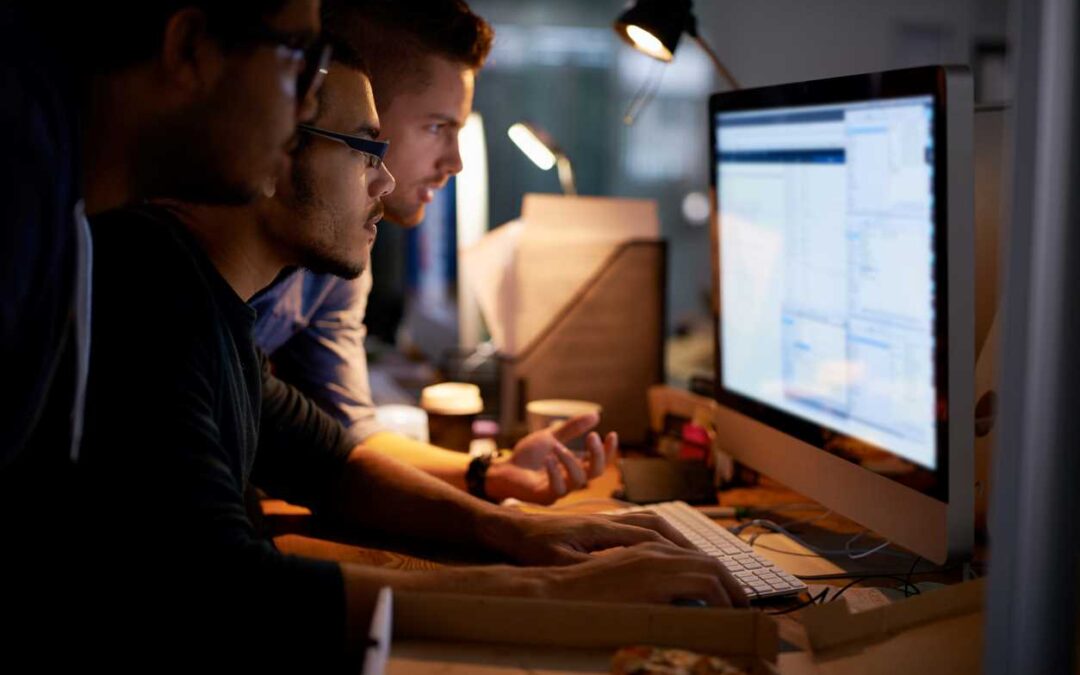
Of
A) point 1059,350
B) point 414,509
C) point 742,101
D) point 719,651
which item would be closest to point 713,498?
point 414,509

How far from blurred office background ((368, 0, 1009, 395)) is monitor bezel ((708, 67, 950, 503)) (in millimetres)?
3572

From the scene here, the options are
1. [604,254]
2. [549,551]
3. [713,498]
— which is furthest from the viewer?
[604,254]

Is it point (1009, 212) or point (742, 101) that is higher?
point (742, 101)

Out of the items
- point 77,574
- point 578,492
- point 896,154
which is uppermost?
point 896,154

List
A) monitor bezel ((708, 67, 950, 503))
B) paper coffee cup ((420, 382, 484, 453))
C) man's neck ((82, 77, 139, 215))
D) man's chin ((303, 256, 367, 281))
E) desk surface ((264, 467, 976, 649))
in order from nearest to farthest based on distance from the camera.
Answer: man's neck ((82, 77, 139, 215)), monitor bezel ((708, 67, 950, 503)), desk surface ((264, 467, 976, 649)), man's chin ((303, 256, 367, 281)), paper coffee cup ((420, 382, 484, 453))

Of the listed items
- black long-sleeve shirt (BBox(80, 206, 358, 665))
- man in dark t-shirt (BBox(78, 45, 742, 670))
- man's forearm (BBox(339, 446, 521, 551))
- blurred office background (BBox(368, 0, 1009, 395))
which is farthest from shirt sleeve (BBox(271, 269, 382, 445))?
blurred office background (BBox(368, 0, 1009, 395))

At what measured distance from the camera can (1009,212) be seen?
0.73 m

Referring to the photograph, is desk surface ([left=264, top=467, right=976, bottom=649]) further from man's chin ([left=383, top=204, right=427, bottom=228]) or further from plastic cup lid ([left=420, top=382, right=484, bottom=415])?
man's chin ([left=383, top=204, right=427, bottom=228])

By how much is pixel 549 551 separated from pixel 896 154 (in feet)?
1.74

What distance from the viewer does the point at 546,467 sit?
4.93 ft

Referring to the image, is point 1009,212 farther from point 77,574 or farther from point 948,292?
point 77,574

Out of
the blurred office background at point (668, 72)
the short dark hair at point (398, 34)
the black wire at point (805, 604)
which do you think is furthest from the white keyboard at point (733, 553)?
the blurred office background at point (668, 72)

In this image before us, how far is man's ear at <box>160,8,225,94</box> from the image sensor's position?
2.94 ft

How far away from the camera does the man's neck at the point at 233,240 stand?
117 centimetres
